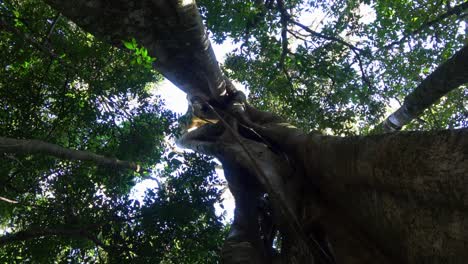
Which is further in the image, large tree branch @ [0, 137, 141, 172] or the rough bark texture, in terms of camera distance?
large tree branch @ [0, 137, 141, 172]

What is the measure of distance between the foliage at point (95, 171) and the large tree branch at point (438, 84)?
9.64ft

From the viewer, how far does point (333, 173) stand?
125 inches

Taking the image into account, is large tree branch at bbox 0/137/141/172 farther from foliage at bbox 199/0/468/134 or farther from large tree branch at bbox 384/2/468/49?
large tree branch at bbox 384/2/468/49

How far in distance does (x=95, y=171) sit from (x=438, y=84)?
4.35 metres

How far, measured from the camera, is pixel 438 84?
4.68 m

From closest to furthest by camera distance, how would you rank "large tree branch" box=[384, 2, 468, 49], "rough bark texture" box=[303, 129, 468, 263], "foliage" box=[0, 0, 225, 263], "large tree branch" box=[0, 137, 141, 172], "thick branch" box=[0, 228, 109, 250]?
"rough bark texture" box=[303, 129, 468, 263] → "large tree branch" box=[0, 137, 141, 172] → "thick branch" box=[0, 228, 109, 250] → "foliage" box=[0, 0, 225, 263] → "large tree branch" box=[384, 2, 468, 49]

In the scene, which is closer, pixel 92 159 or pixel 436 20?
pixel 92 159

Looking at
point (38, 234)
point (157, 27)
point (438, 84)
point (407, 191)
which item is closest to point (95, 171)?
point (38, 234)

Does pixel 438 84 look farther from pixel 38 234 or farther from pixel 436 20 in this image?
pixel 38 234

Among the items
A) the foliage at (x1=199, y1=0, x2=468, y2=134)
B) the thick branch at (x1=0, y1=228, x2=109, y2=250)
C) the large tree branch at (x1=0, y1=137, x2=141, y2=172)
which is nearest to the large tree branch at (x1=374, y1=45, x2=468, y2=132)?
the foliage at (x1=199, y1=0, x2=468, y2=134)

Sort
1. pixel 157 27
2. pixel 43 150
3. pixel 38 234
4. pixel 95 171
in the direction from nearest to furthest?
pixel 43 150
pixel 38 234
pixel 157 27
pixel 95 171

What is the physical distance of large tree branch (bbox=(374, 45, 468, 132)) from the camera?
4.35 meters

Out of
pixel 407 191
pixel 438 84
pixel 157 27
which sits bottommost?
pixel 407 191

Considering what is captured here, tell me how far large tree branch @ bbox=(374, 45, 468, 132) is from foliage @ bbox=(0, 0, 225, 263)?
2.94 m
